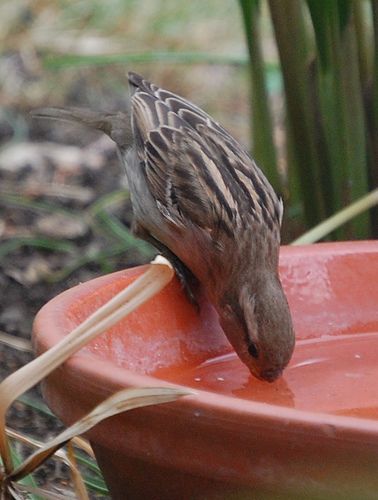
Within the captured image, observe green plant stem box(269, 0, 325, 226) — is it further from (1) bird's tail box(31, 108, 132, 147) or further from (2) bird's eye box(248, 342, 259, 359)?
(2) bird's eye box(248, 342, 259, 359)

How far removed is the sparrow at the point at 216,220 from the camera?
9.34 feet

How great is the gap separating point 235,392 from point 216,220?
0.66 meters

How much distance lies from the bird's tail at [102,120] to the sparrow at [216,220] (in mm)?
299

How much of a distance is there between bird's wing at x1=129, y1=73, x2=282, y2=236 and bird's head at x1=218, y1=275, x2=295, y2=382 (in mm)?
264

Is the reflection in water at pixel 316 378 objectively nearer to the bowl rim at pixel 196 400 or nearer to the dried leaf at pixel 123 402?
the bowl rim at pixel 196 400

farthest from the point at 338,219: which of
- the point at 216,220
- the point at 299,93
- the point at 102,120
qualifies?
the point at 102,120

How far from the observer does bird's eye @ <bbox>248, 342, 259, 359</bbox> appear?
275 centimetres

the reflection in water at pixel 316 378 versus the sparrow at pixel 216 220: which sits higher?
the sparrow at pixel 216 220

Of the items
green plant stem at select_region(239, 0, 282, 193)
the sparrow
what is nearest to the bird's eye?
the sparrow

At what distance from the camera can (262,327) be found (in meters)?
2.84

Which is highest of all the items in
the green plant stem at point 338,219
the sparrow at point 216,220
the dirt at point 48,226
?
the sparrow at point 216,220

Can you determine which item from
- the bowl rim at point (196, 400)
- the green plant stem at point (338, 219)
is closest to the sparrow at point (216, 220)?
the green plant stem at point (338, 219)

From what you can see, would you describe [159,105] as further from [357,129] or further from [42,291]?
[42,291]

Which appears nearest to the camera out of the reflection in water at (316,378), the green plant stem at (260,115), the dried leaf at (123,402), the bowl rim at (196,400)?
the bowl rim at (196,400)
